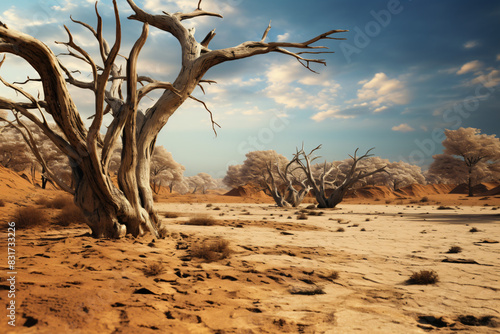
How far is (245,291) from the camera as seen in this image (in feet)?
11.1

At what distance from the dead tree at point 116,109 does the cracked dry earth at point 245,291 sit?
676mm

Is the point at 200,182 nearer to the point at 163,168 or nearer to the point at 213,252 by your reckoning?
the point at 163,168

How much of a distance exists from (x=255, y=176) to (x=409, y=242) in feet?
146

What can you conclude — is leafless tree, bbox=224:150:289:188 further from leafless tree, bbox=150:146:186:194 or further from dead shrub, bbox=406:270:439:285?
dead shrub, bbox=406:270:439:285

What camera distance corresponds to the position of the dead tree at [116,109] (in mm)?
4156

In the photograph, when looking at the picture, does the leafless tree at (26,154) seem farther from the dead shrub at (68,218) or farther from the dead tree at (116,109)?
the dead tree at (116,109)

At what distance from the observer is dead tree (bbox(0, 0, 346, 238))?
Result: 4.16 metres

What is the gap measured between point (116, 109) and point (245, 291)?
4314 millimetres

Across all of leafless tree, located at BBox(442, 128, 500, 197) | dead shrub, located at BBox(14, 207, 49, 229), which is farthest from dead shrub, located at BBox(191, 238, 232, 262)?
leafless tree, located at BBox(442, 128, 500, 197)

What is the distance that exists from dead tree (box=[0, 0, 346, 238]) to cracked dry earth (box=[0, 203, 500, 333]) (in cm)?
68

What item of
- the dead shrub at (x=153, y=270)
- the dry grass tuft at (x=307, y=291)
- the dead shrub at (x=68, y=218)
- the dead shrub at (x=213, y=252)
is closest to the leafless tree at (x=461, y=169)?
the dead shrub at (x=213, y=252)

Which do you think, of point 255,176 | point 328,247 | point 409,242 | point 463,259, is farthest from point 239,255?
point 255,176

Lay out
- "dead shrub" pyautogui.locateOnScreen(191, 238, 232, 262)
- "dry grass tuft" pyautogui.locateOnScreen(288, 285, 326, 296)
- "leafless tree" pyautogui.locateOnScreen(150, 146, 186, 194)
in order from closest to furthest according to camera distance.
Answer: "dry grass tuft" pyautogui.locateOnScreen(288, 285, 326, 296) → "dead shrub" pyautogui.locateOnScreen(191, 238, 232, 262) → "leafless tree" pyautogui.locateOnScreen(150, 146, 186, 194)

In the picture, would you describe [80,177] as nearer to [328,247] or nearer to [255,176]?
[328,247]
